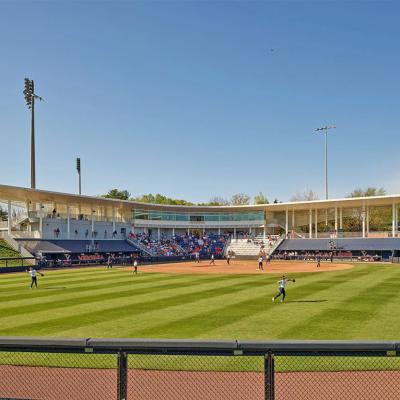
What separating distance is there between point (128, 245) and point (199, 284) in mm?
41480

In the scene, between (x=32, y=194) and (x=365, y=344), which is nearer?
(x=365, y=344)

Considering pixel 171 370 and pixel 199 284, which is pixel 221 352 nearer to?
pixel 171 370

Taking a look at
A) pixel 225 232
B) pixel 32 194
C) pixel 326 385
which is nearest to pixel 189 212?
pixel 225 232

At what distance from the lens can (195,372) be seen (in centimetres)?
1078

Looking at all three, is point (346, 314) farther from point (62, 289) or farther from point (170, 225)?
point (170, 225)

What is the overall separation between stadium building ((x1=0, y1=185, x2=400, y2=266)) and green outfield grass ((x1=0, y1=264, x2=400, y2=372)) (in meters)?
30.9

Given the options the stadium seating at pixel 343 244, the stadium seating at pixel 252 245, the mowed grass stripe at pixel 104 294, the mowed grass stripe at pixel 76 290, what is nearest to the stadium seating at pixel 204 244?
the stadium seating at pixel 252 245

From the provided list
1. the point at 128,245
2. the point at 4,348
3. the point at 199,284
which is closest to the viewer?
the point at 4,348

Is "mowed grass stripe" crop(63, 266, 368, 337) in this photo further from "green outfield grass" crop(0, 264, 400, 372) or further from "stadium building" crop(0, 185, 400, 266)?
"stadium building" crop(0, 185, 400, 266)

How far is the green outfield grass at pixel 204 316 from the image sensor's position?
11.9m

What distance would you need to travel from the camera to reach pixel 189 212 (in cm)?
8475

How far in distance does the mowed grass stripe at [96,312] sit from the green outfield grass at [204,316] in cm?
4

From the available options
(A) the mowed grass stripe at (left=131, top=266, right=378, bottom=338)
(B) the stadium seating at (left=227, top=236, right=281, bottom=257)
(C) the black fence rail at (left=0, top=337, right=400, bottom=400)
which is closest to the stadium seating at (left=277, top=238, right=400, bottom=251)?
(B) the stadium seating at (left=227, top=236, right=281, bottom=257)

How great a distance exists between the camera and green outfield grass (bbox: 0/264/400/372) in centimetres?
1189
